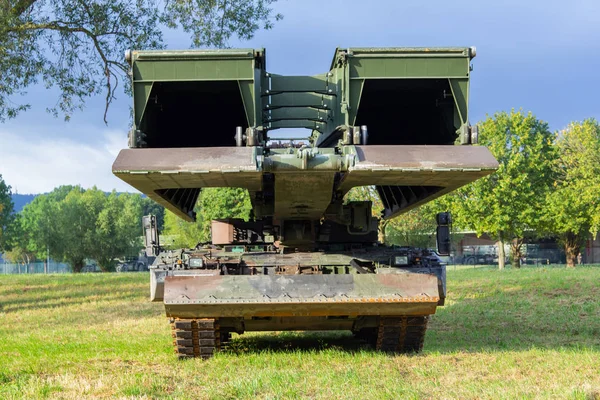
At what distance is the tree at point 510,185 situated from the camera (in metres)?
33.8

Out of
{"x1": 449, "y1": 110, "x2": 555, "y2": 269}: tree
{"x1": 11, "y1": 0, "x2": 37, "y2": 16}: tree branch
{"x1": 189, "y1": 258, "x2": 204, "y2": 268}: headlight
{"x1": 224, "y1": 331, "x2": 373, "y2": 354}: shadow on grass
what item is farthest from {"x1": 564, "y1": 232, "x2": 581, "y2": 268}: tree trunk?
{"x1": 189, "y1": 258, "x2": 204, "y2": 268}: headlight

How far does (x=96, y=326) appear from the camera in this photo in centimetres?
→ 1222

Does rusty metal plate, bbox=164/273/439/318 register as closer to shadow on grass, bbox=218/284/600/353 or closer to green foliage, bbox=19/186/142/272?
shadow on grass, bbox=218/284/600/353

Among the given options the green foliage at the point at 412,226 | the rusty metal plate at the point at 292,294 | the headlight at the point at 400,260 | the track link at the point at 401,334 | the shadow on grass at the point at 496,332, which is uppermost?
the green foliage at the point at 412,226

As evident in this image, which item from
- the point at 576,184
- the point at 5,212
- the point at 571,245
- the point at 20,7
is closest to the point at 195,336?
the point at 20,7

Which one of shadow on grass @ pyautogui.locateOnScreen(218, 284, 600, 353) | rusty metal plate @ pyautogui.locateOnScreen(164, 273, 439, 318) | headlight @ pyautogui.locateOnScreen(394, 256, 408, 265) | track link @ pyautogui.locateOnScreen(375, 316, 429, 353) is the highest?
headlight @ pyautogui.locateOnScreen(394, 256, 408, 265)

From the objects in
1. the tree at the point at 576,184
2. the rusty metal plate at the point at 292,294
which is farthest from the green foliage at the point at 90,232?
the rusty metal plate at the point at 292,294

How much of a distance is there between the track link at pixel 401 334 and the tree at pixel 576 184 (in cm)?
2872

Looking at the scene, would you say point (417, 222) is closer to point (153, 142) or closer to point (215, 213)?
point (215, 213)

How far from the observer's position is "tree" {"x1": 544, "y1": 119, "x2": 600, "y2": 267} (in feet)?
114

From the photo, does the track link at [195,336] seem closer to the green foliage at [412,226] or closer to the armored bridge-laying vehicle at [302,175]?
the armored bridge-laying vehicle at [302,175]

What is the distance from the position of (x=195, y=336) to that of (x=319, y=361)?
4.55 ft

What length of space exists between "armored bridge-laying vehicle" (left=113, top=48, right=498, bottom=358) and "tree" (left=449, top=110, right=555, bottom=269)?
26.7 m

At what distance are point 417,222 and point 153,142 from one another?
37.1m
